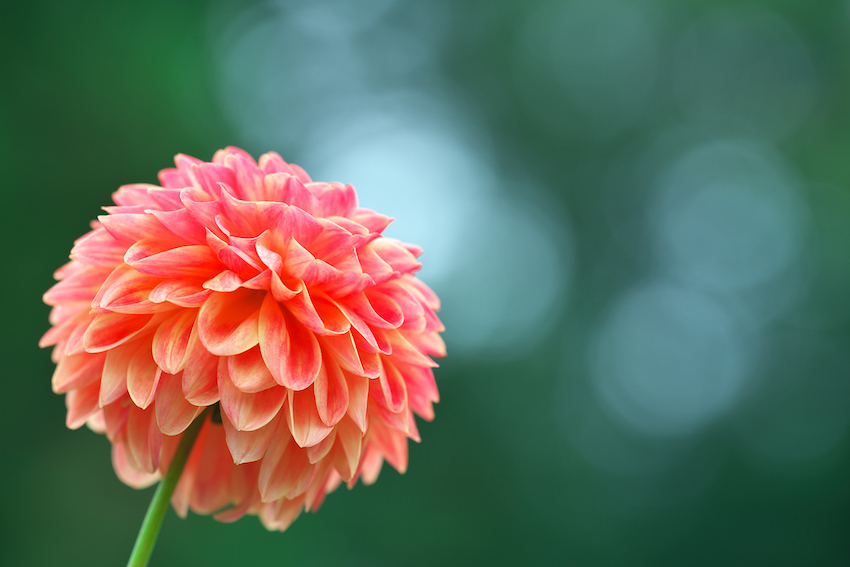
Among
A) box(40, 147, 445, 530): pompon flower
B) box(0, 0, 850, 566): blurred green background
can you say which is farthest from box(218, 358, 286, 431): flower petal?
box(0, 0, 850, 566): blurred green background

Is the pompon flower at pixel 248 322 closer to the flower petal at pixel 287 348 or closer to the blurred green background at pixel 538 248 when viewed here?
the flower petal at pixel 287 348

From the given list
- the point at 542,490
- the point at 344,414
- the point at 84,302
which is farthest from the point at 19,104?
the point at 542,490

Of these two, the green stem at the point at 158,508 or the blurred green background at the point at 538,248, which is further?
the blurred green background at the point at 538,248

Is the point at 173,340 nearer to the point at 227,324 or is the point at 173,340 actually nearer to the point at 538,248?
the point at 227,324

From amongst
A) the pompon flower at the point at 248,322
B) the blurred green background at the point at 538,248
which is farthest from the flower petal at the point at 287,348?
the blurred green background at the point at 538,248

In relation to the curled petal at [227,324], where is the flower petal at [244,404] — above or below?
below

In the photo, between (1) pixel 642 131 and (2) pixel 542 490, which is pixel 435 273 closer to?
(2) pixel 542 490

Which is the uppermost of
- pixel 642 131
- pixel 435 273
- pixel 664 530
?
pixel 642 131
